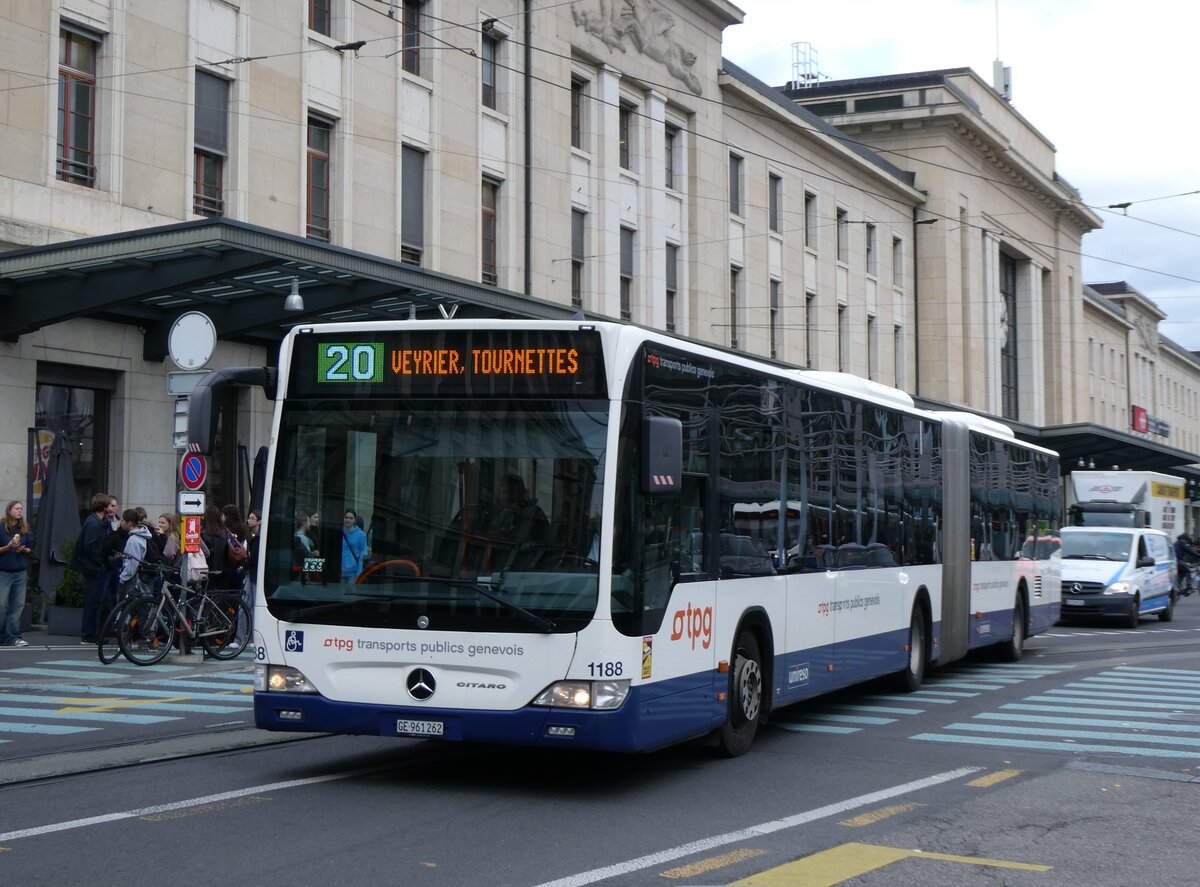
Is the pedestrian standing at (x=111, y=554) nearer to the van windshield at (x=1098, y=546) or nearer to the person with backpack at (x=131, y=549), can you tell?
the person with backpack at (x=131, y=549)

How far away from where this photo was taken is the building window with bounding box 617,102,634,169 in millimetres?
36312

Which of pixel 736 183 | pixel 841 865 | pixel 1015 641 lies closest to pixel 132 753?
pixel 841 865

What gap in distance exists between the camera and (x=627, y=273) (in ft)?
120

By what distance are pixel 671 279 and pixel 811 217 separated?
9967 mm

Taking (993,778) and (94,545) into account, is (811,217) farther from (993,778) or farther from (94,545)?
(993,778)

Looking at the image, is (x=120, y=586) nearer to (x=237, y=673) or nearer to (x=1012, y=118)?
(x=237, y=673)

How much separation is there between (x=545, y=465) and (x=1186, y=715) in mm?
7909

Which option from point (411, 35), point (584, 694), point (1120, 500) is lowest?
point (584, 694)

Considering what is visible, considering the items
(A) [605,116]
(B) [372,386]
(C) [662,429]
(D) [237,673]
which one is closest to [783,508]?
(C) [662,429]

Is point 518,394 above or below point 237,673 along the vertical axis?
above

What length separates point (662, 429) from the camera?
8.87 meters

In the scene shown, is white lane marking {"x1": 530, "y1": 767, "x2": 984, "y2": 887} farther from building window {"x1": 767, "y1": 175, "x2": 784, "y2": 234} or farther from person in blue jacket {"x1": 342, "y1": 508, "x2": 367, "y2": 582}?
building window {"x1": 767, "y1": 175, "x2": 784, "y2": 234}

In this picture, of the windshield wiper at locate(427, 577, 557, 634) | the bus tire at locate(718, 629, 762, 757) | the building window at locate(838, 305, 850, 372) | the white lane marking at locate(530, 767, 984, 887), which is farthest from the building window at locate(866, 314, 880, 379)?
the windshield wiper at locate(427, 577, 557, 634)

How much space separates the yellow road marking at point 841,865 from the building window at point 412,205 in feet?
71.6
